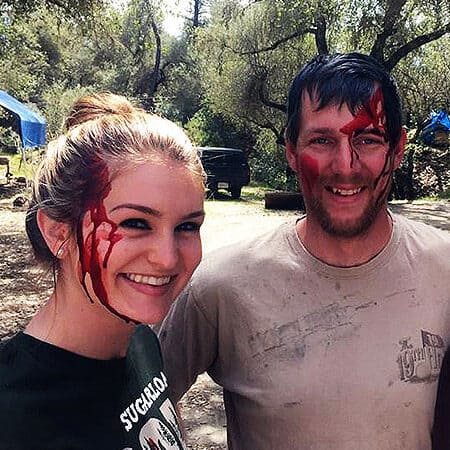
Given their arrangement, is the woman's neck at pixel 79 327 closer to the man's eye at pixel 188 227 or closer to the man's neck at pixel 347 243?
the man's eye at pixel 188 227

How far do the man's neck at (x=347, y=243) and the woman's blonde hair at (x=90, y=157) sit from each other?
447mm

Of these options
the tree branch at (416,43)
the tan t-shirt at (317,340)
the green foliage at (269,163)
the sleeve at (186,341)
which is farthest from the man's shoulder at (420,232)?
the green foliage at (269,163)

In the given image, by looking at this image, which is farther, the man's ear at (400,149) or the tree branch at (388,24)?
the tree branch at (388,24)

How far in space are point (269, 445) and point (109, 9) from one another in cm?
1082

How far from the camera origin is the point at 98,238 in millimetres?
1296

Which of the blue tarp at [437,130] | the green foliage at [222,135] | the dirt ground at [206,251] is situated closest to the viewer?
the dirt ground at [206,251]

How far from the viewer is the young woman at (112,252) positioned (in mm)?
1232

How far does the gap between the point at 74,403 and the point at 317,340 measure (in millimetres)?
706

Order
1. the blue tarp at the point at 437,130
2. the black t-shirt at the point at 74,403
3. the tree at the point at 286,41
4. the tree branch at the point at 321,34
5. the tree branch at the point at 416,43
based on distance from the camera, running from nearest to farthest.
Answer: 1. the black t-shirt at the point at 74,403
2. the tree branch at the point at 416,43
3. the tree at the point at 286,41
4. the tree branch at the point at 321,34
5. the blue tarp at the point at 437,130

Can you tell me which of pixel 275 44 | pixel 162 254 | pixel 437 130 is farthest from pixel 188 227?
pixel 437 130

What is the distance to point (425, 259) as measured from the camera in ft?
5.54

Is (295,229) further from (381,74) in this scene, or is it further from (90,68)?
(90,68)

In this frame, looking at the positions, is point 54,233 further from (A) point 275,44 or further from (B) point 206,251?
(A) point 275,44

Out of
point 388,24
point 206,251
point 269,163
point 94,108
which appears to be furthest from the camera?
point 269,163
